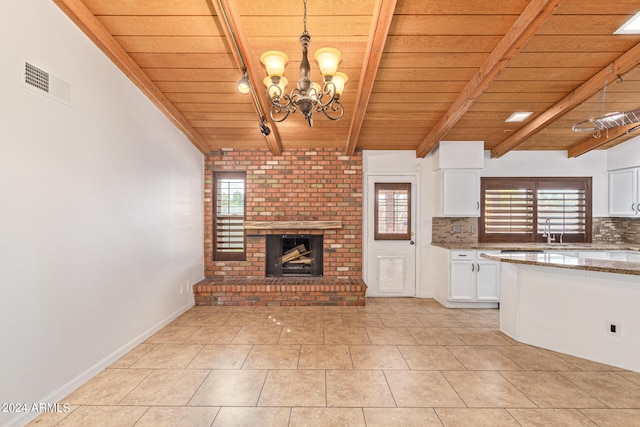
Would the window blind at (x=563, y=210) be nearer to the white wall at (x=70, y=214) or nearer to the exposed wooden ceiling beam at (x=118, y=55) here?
the exposed wooden ceiling beam at (x=118, y=55)

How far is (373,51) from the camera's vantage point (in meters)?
2.76

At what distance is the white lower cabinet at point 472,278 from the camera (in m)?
4.54

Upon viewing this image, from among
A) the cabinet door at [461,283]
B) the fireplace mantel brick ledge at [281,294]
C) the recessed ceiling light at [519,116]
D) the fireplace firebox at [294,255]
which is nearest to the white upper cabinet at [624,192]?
the recessed ceiling light at [519,116]

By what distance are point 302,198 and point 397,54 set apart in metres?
2.66

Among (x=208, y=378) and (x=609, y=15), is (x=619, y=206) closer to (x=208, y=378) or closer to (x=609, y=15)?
(x=609, y=15)

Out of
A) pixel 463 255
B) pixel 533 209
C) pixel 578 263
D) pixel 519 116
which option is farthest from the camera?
pixel 533 209

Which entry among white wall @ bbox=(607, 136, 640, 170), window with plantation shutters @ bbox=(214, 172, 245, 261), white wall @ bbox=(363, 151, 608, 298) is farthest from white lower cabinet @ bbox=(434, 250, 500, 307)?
window with plantation shutters @ bbox=(214, 172, 245, 261)

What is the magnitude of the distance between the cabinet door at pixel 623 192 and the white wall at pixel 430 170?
11cm

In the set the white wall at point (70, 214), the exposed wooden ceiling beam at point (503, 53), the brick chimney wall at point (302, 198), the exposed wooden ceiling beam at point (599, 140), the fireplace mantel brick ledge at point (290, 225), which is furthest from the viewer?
the brick chimney wall at point (302, 198)

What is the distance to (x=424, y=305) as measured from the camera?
4.75 metres

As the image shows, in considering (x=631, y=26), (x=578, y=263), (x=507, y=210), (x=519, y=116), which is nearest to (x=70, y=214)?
(x=578, y=263)

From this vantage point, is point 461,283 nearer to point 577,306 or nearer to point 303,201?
point 577,306

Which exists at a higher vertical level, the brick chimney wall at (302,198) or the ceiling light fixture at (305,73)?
the ceiling light fixture at (305,73)

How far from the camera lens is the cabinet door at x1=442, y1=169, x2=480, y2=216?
478 centimetres
